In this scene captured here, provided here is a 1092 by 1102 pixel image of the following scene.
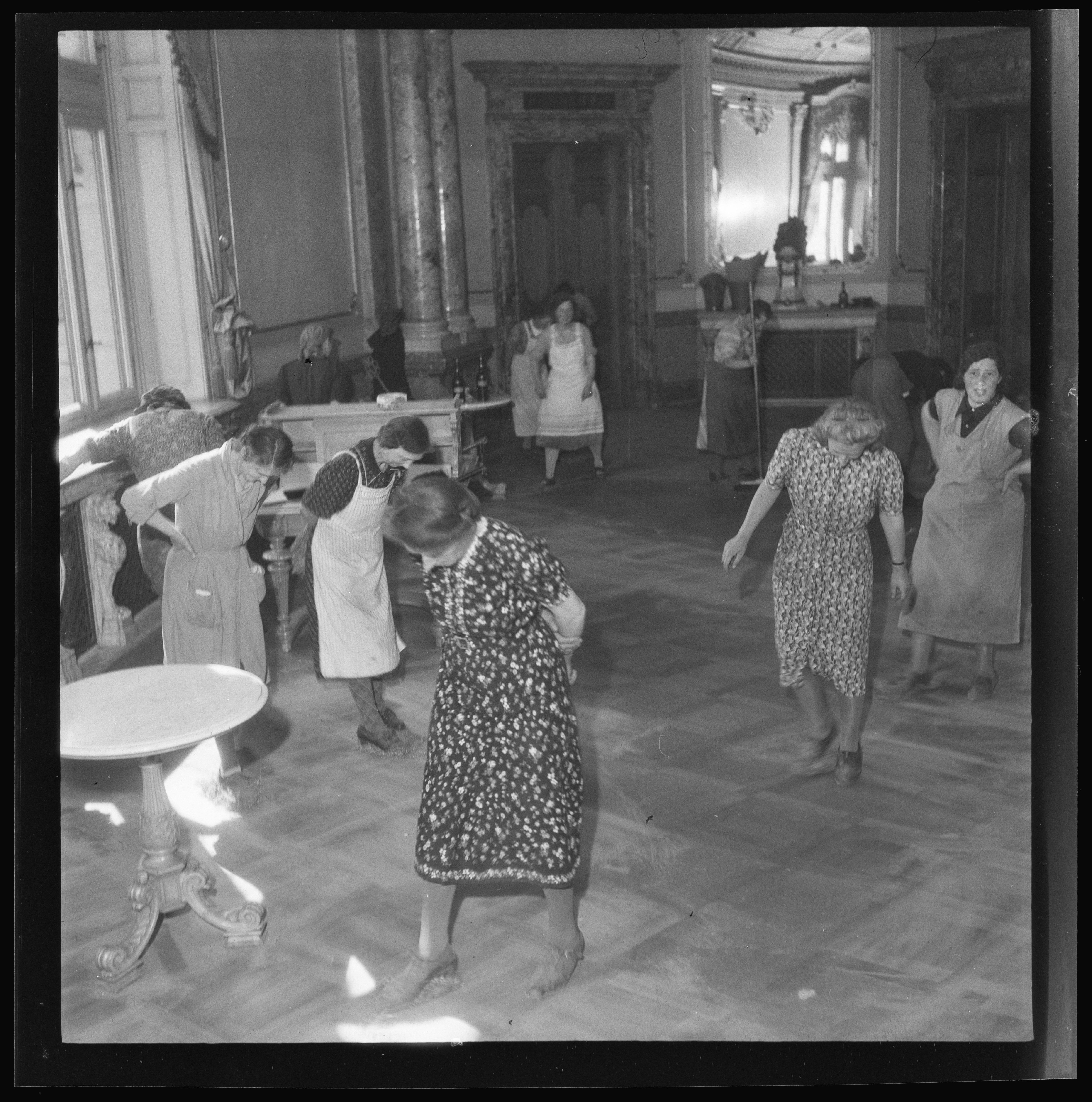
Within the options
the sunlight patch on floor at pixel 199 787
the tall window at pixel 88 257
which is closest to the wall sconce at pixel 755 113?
the tall window at pixel 88 257

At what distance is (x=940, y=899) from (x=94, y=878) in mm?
2610

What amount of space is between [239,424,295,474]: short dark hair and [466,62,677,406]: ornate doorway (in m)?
8.49

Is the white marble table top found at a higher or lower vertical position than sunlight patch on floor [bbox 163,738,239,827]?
higher

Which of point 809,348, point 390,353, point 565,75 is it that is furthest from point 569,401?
point 565,75

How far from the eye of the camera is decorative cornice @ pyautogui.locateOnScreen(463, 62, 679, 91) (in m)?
12.4

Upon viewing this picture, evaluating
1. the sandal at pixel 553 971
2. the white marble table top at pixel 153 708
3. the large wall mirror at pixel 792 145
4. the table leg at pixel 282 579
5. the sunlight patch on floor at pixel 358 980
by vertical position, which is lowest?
the sunlight patch on floor at pixel 358 980

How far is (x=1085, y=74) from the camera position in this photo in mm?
3365

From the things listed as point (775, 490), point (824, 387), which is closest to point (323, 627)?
point (775, 490)

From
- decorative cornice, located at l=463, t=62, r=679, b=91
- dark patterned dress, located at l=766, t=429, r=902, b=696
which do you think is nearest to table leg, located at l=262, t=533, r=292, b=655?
dark patterned dress, located at l=766, t=429, r=902, b=696

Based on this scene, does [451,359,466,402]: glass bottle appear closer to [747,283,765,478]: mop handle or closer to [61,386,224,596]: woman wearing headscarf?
[747,283,765,478]: mop handle

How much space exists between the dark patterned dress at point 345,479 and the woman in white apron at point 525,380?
205 inches

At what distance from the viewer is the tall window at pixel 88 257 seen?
6297 millimetres

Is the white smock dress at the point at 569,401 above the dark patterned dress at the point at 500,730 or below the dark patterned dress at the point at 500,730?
above

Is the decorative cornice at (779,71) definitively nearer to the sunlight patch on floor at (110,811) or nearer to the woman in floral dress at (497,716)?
the sunlight patch on floor at (110,811)
